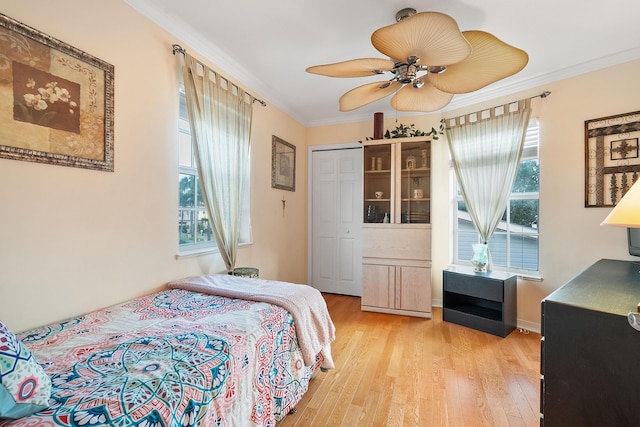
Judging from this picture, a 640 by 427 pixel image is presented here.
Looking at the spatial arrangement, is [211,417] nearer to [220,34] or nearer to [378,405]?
[378,405]

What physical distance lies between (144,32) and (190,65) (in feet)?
1.11

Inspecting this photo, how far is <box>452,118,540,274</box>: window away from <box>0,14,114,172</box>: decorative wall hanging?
→ 3744 millimetres

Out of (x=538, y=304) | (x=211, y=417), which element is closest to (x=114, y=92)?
(x=211, y=417)

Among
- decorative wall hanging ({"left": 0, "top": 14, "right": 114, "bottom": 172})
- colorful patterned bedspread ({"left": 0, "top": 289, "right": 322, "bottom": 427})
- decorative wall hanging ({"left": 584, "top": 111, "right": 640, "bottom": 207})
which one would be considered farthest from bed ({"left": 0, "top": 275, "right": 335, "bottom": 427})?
decorative wall hanging ({"left": 584, "top": 111, "right": 640, "bottom": 207})

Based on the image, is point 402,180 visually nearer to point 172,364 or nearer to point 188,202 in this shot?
point 188,202

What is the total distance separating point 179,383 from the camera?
3.32 ft

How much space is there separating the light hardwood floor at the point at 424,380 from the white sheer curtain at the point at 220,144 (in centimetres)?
133

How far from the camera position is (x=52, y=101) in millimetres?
1468

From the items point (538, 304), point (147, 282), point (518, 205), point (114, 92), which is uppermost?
point (114, 92)

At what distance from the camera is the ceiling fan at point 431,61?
4.49 feet

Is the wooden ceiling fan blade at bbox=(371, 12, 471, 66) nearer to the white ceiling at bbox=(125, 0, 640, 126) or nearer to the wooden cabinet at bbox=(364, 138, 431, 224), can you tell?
the white ceiling at bbox=(125, 0, 640, 126)

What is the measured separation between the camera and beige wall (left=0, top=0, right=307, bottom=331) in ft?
4.50

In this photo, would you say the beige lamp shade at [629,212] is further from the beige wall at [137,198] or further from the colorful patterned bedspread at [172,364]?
the beige wall at [137,198]

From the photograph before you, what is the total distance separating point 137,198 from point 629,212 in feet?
8.16
